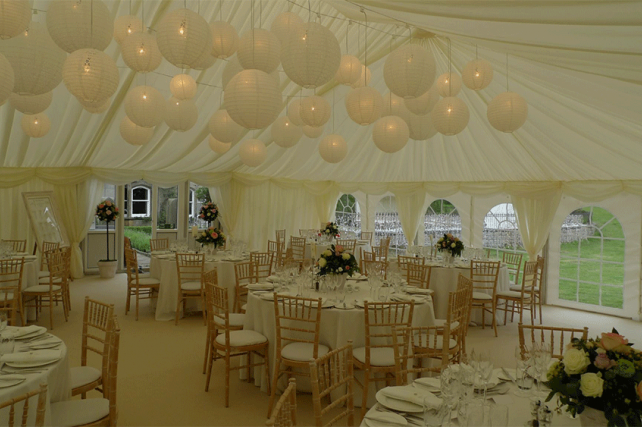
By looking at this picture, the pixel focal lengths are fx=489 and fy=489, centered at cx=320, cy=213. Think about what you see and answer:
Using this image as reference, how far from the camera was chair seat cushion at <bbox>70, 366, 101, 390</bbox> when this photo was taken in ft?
12.2

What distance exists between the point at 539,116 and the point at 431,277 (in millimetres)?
3072

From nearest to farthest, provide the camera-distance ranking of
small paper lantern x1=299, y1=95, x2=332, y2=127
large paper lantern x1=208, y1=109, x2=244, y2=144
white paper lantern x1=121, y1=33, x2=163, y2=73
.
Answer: white paper lantern x1=121, y1=33, x2=163, y2=73 → small paper lantern x1=299, y1=95, x2=332, y2=127 → large paper lantern x1=208, y1=109, x2=244, y2=144

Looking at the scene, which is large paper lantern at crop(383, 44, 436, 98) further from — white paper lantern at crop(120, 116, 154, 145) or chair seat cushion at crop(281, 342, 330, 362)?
white paper lantern at crop(120, 116, 154, 145)

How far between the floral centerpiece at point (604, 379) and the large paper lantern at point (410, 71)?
8.19ft

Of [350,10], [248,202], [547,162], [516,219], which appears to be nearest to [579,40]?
[350,10]

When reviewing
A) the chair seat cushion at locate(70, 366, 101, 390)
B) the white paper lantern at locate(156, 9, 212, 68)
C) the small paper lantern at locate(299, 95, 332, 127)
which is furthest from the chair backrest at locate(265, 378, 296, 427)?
the small paper lantern at locate(299, 95, 332, 127)

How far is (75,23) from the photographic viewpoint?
133 inches

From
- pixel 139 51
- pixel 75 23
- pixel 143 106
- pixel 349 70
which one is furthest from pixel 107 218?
pixel 75 23

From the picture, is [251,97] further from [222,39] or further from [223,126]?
[223,126]

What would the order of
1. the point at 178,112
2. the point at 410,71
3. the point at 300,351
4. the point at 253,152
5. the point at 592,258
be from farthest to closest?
the point at 592,258
the point at 253,152
the point at 178,112
the point at 300,351
the point at 410,71

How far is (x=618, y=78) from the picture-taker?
3986 mm

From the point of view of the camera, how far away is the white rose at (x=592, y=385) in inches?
85.6

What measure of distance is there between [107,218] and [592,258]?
1027 cm

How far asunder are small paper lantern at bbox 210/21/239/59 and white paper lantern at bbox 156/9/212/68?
890mm
